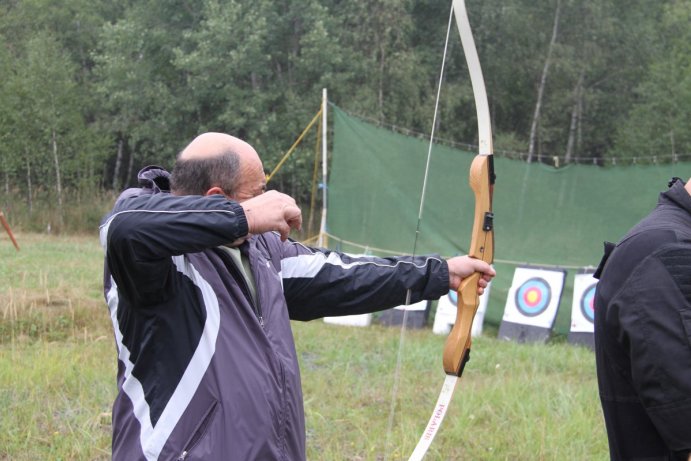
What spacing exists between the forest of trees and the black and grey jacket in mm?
13335

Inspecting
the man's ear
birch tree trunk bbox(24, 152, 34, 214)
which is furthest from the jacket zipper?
birch tree trunk bbox(24, 152, 34, 214)

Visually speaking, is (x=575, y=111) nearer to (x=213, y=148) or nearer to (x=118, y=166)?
(x=118, y=166)

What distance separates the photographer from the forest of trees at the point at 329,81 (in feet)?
52.8

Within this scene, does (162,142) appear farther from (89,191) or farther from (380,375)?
(380,375)

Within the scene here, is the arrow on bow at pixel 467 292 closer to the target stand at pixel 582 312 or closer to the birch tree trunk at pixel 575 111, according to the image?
the target stand at pixel 582 312

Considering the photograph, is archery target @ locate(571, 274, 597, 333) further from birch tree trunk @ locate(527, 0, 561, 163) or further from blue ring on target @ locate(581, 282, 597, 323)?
birch tree trunk @ locate(527, 0, 561, 163)

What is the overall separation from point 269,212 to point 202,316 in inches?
7.9

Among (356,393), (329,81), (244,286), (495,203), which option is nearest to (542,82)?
(329,81)

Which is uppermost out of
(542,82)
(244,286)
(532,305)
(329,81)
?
(244,286)

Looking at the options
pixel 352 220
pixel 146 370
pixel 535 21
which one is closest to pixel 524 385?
pixel 146 370

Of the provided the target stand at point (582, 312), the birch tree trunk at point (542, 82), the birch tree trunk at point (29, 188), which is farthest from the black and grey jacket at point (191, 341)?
the birch tree trunk at point (542, 82)

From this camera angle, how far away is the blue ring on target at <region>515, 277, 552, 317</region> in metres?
5.86

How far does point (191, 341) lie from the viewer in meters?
1.26

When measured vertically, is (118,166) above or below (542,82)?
below
